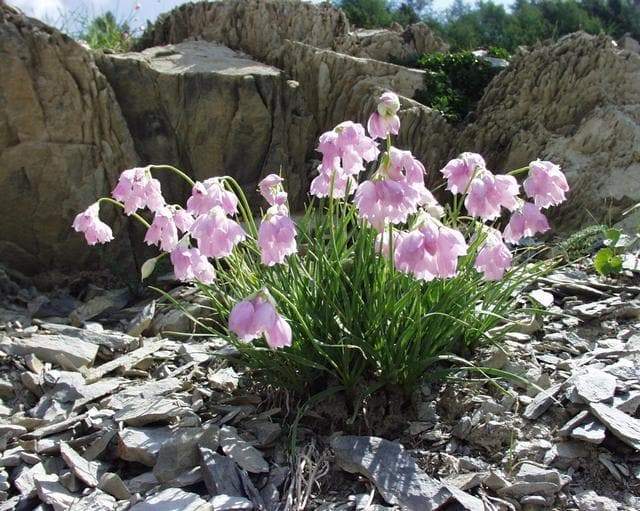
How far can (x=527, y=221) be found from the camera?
2.41 metres

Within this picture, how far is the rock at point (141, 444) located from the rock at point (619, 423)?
143cm

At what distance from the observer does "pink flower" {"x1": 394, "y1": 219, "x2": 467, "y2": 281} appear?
1.95 meters

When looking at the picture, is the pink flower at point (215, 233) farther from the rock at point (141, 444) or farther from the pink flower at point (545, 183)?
the pink flower at point (545, 183)

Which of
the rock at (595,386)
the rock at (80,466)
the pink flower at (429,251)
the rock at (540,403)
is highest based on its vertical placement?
the pink flower at (429,251)

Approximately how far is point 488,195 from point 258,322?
82 cm

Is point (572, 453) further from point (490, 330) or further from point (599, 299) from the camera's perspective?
point (599, 299)

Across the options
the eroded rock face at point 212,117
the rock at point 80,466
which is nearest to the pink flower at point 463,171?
the rock at point 80,466

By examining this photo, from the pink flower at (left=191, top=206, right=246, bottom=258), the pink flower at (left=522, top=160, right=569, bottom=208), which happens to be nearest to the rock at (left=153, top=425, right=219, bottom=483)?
the pink flower at (left=191, top=206, right=246, bottom=258)

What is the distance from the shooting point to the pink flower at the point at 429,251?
1.95 meters

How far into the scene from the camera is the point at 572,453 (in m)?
2.32

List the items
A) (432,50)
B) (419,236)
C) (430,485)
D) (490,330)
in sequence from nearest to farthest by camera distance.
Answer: (419,236)
(430,485)
(490,330)
(432,50)

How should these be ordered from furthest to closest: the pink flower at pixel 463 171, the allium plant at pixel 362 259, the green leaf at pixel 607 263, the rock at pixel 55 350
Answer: the green leaf at pixel 607 263
the rock at pixel 55 350
the pink flower at pixel 463 171
the allium plant at pixel 362 259

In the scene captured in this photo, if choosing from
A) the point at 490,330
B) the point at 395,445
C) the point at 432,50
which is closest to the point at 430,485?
the point at 395,445

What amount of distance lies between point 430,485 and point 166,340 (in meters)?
1.68
